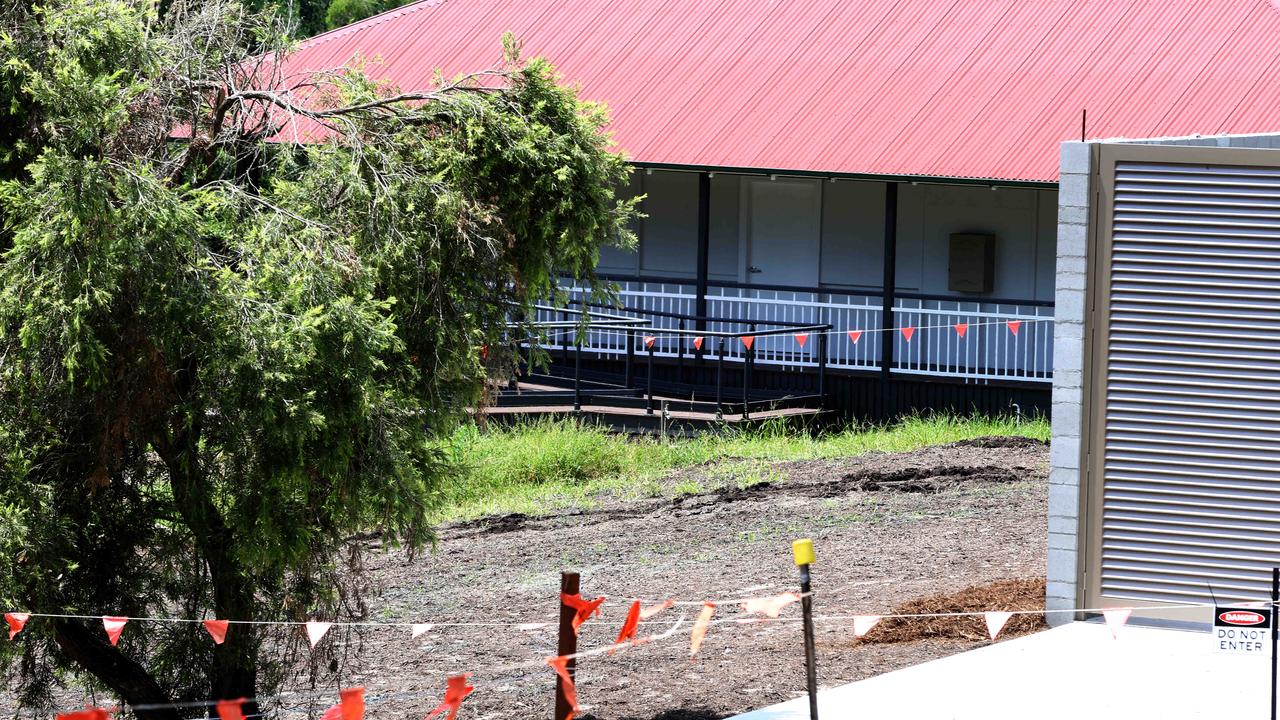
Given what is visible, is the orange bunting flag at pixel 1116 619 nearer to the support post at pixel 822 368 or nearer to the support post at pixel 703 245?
the support post at pixel 822 368

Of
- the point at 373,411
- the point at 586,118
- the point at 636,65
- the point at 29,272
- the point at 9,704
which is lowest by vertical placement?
the point at 9,704

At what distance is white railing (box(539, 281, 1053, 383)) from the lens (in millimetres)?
20000

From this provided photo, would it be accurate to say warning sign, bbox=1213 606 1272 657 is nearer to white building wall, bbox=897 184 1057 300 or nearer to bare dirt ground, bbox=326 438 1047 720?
bare dirt ground, bbox=326 438 1047 720

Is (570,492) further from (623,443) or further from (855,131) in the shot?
(855,131)

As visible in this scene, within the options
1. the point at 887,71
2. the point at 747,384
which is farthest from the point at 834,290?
the point at 887,71

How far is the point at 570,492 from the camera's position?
16.6 metres

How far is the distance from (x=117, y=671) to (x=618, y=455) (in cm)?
927

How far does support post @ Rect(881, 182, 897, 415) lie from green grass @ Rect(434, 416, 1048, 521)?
0.91 m

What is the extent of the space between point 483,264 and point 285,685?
332 cm

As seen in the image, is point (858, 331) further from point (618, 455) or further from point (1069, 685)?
point (1069, 685)

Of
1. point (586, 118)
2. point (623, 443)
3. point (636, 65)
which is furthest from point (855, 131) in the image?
point (586, 118)

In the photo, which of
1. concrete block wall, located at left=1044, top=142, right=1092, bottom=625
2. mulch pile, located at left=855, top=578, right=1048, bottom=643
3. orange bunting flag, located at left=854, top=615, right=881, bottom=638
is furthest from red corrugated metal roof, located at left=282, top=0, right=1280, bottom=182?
orange bunting flag, located at left=854, top=615, right=881, bottom=638

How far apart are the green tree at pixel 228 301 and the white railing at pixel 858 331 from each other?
33.4 ft

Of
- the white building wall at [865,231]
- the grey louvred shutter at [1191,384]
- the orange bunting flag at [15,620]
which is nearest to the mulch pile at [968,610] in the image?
the grey louvred shutter at [1191,384]
